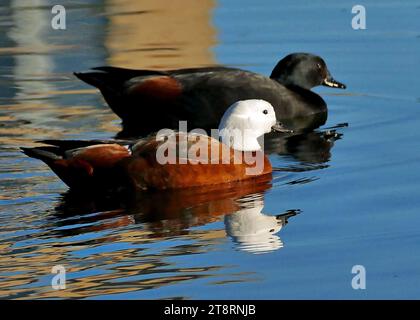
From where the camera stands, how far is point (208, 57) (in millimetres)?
16125

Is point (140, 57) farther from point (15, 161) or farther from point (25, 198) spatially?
point (25, 198)

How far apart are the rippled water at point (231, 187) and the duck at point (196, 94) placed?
27cm

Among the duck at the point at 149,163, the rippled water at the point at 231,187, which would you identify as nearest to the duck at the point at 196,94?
the rippled water at the point at 231,187

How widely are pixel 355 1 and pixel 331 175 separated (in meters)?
7.32

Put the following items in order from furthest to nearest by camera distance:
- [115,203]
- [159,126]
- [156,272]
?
[159,126] < [115,203] < [156,272]

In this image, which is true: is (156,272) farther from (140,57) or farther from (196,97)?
(140,57)

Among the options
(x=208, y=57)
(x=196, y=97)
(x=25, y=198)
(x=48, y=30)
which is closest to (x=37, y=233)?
(x=25, y=198)

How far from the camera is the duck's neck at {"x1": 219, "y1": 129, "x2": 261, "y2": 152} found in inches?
452

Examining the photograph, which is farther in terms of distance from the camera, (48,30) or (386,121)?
(48,30)

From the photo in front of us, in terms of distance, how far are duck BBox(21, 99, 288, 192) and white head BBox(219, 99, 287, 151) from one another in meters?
0.18

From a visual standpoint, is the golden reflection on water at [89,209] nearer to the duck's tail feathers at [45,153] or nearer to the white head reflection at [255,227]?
the white head reflection at [255,227]

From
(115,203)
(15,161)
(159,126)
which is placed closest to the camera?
(115,203)

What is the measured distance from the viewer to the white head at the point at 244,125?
11484 mm

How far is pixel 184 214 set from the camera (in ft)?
33.6
